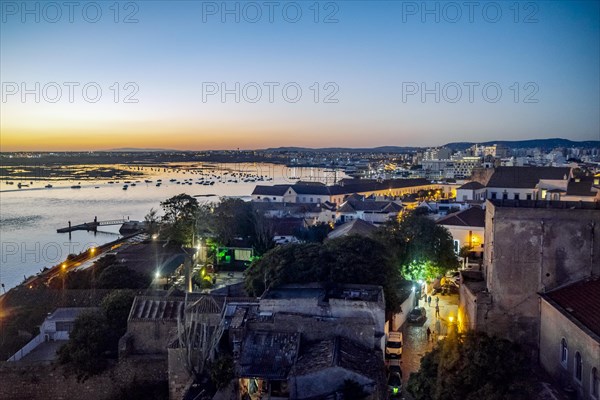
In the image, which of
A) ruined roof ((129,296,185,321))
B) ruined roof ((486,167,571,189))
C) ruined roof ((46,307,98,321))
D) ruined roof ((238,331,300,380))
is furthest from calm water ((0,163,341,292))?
ruined roof ((486,167,571,189))

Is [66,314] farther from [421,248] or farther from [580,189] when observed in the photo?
[580,189]

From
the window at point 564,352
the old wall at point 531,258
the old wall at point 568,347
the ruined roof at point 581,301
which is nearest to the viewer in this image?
the old wall at point 568,347

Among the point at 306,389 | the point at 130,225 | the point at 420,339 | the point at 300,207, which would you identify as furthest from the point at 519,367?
the point at 130,225

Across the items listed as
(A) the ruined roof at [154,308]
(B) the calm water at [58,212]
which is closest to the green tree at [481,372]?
(A) the ruined roof at [154,308]

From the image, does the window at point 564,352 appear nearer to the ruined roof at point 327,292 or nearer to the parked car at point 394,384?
the parked car at point 394,384

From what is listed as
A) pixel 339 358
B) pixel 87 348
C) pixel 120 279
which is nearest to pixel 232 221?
pixel 120 279

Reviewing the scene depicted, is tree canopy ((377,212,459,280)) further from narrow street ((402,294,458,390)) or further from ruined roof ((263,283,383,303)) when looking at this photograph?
ruined roof ((263,283,383,303))

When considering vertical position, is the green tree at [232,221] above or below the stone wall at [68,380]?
above
